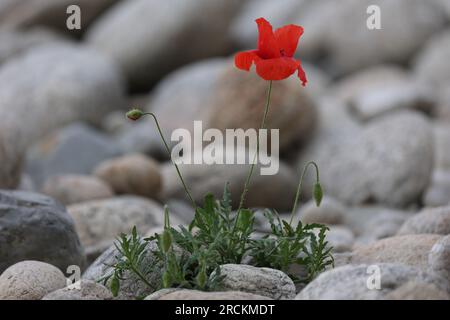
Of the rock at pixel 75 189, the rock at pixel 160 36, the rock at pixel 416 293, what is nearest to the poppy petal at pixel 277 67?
the rock at pixel 416 293

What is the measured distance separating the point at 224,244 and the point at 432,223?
5.19 ft

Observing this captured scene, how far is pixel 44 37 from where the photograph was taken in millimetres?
12039

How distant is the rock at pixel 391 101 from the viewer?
898 centimetres

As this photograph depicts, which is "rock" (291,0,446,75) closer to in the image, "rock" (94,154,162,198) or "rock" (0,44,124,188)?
"rock" (0,44,124,188)

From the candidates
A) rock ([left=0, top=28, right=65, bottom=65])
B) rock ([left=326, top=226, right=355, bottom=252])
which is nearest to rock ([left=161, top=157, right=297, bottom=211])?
rock ([left=326, top=226, right=355, bottom=252])

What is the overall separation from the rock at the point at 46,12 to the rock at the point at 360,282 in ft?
33.0

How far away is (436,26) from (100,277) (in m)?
8.75

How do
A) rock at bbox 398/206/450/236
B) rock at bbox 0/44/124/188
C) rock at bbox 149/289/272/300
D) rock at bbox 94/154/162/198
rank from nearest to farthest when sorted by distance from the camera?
rock at bbox 149/289/272/300 → rock at bbox 398/206/450/236 → rock at bbox 94/154/162/198 → rock at bbox 0/44/124/188

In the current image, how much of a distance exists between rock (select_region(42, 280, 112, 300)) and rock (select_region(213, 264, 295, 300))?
414 mm

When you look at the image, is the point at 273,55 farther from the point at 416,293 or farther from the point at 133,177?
the point at 133,177

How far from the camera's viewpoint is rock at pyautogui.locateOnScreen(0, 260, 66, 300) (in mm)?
3223

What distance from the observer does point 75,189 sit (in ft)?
21.4
